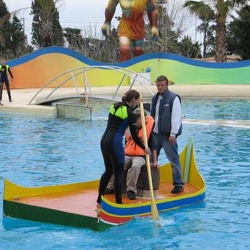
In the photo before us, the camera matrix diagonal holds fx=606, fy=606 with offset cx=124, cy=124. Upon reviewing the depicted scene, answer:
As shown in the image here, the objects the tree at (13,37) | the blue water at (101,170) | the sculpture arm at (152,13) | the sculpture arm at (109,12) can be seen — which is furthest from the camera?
the tree at (13,37)

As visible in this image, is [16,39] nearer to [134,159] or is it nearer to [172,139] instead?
[172,139]

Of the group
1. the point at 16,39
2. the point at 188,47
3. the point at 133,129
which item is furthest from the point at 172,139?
the point at 16,39

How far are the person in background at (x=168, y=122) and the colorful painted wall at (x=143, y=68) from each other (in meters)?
22.7

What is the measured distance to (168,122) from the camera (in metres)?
7.72

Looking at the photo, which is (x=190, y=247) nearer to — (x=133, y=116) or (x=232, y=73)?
(x=133, y=116)

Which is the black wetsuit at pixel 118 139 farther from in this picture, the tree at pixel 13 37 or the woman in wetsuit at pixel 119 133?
the tree at pixel 13 37

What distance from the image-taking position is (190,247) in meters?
6.30

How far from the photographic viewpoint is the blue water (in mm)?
6480

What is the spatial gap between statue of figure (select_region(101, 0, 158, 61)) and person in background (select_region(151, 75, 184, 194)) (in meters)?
23.2

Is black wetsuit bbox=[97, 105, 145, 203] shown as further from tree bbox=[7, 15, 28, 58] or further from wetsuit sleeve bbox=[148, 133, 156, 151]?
tree bbox=[7, 15, 28, 58]

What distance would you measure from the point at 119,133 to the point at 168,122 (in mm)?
965

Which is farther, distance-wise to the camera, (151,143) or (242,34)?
(242,34)

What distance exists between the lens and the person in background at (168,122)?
7.66 metres

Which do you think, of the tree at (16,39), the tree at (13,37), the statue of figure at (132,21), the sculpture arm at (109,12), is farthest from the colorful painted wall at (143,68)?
the tree at (16,39)
